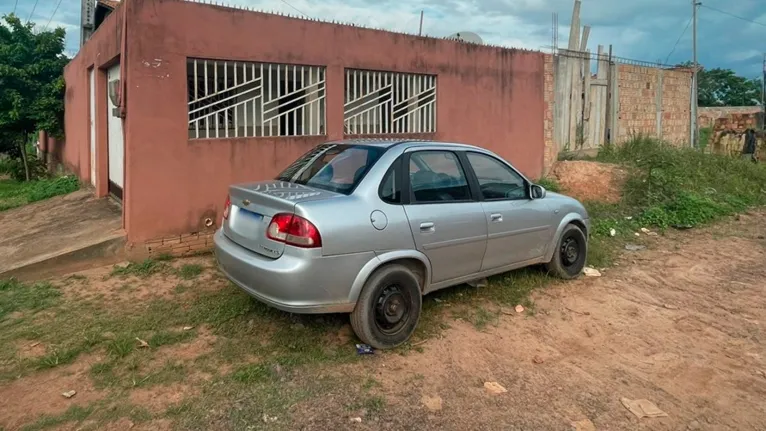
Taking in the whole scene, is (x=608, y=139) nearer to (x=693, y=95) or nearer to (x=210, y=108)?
(x=693, y=95)

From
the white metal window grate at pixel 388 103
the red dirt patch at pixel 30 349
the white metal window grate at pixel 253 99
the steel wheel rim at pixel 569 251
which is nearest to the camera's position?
the red dirt patch at pixel 30 349

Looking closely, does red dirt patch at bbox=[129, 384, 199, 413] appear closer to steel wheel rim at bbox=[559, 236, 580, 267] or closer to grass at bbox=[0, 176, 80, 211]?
steel wheel rim at bbox=[559, 236, 580, 267]

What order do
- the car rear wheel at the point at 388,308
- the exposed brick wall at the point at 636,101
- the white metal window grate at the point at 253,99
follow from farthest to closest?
the exposed brick wall at the point at 636,101 → the white metal window grate at the point at 253,99 → the car rear wheel at the point at 388,308

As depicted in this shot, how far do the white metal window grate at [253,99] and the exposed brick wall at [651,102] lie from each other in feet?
26.0

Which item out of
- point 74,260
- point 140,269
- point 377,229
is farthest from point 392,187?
point 74,260

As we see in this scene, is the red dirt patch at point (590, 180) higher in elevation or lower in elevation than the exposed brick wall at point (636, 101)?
lower

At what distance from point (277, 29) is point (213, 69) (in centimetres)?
94

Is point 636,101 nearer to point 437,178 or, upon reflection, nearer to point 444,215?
point 437,178

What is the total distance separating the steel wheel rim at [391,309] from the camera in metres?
3.90

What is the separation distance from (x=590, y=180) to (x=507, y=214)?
19.5 ft

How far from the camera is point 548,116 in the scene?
34.9ft

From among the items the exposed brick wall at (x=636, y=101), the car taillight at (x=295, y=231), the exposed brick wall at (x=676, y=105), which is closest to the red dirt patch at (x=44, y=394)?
the car taillight at (x=295, y=231)

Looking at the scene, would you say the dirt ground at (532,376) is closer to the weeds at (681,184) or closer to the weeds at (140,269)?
the weeds at (140,269)

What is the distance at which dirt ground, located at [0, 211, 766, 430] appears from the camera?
3.14 meters
